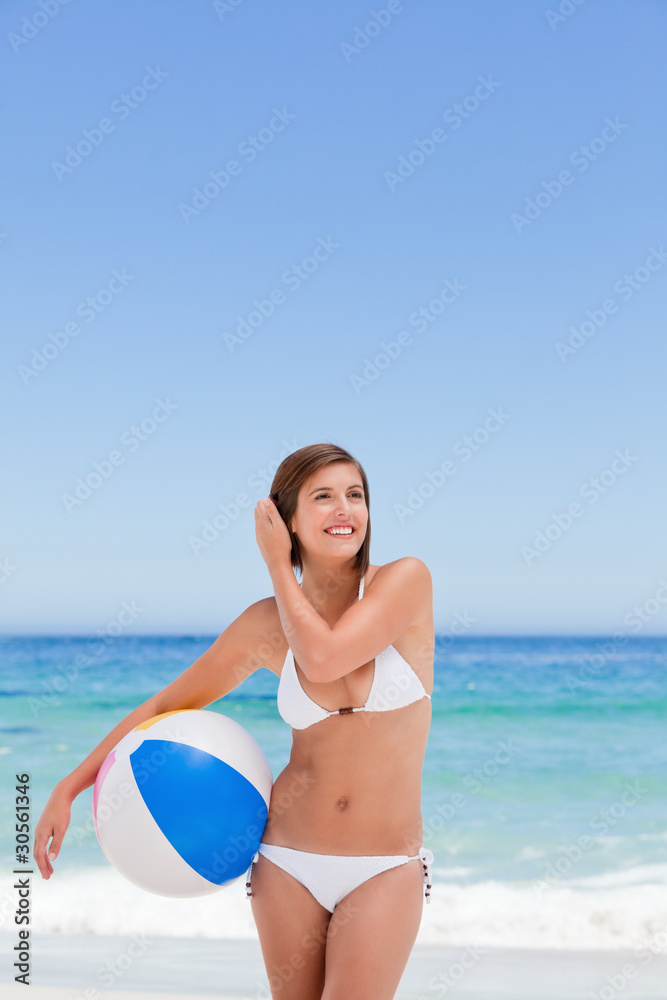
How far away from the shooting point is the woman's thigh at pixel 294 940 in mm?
2611

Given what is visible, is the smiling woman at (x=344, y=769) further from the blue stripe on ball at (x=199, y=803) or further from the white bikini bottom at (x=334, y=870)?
the blue stripe on ball at (x=199, y=803)

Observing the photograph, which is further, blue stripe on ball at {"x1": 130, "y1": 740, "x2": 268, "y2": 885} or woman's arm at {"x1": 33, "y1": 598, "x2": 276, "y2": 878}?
woman's arm at {"x1": 33, "y1": 598, "x2": 276, "y2": 878}

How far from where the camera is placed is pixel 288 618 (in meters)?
2.61

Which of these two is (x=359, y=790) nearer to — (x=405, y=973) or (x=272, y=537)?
(x=272, y=537)

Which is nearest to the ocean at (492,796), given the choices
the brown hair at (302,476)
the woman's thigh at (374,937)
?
the woman's thigh at (374,937)

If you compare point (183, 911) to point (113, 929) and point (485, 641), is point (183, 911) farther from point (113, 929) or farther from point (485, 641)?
point (485, 641)

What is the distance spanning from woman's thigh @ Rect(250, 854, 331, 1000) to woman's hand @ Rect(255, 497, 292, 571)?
95 centimetres

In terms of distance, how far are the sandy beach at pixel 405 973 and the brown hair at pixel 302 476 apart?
10.1 ft

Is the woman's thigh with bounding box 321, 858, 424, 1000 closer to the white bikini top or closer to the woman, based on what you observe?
the woman

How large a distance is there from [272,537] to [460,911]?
636cm

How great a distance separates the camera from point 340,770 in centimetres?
270

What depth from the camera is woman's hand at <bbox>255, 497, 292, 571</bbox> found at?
2795mm

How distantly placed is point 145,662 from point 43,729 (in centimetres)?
937

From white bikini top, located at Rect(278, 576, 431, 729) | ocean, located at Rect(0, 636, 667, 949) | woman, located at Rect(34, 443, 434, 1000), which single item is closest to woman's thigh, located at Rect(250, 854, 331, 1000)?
woman, located at Rect(34, 443, 434, 1000)
